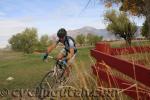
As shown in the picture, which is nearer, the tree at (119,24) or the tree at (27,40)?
the tree at (119,24)

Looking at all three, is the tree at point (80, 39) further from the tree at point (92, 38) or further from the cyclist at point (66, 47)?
the cyclist at point (66, 47)

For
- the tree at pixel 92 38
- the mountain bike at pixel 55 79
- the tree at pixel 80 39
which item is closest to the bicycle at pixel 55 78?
the mountain bike at pixel 55 79

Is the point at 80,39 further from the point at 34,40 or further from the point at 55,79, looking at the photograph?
the point at 55,79

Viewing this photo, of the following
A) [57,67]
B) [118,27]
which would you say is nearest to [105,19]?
[118,27]

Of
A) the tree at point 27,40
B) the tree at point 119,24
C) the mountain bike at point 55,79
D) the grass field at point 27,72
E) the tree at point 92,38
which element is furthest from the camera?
the tree at point 92,38

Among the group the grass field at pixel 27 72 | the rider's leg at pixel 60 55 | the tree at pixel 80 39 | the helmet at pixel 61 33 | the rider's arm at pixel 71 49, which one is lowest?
→ the tree at pixel 80 39

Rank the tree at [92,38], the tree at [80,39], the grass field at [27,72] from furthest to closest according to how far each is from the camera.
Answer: the tree at [80,39], the tree at [92,38], the grass field at [27,72]

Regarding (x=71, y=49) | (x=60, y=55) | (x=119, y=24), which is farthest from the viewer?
(x=119, y=24)

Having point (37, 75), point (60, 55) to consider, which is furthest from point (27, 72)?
point (60, 55)

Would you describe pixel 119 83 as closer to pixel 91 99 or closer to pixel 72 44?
pixel 91 99

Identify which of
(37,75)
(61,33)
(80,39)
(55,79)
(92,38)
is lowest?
(80,39)

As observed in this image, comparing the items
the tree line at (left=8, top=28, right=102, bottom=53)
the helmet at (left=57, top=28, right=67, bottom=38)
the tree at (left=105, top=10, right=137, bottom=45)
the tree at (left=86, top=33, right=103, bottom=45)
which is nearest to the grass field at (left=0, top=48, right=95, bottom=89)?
the helmet at (left=57, top=28, right=67, bottom=38)

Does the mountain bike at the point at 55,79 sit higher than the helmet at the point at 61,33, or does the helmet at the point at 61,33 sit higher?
the helmet at the point at 61,33

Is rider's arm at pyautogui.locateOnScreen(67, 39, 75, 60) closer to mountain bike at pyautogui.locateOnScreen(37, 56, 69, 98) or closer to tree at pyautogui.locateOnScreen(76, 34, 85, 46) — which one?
mountain bike at pyautogui.locateOnScreen(37, 56, 69, 98)
